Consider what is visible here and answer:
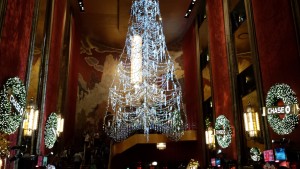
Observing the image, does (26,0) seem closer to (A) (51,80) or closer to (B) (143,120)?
(A) (51,80)

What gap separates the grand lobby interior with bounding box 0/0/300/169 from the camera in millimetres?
7160

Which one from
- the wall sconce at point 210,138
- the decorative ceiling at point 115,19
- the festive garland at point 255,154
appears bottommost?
the festive garland at point 255,154

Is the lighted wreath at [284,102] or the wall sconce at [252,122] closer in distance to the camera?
the lighted wreath at [284,102]

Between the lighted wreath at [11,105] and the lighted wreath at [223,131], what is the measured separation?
24.8ft

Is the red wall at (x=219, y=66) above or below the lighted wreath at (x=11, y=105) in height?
above

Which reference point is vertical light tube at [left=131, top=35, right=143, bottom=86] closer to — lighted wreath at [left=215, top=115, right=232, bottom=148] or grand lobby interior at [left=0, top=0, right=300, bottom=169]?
grand lobby interior at [left=0, top=0, right=300, bottom=169]

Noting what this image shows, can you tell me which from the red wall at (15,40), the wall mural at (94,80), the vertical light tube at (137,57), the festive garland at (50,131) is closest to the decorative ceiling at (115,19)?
the wall mural at (94,80)

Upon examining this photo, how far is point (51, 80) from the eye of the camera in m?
11.1

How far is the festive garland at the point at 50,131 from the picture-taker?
10070mm

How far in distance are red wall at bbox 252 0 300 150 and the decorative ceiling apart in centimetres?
797

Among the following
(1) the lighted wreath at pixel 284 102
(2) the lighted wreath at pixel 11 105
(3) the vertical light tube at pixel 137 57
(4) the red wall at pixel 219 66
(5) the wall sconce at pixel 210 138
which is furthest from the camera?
(5) the wall sconce at pixel 210 138

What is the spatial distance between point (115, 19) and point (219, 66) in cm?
821

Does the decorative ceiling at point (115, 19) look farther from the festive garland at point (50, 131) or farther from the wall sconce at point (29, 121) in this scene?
the wall sconce at point (29, 121)

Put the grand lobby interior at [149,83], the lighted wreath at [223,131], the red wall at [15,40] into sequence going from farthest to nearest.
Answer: the lighted wreath at [223,131]
the grand lobby interior at [149,83]
the red wall at [15,40]
